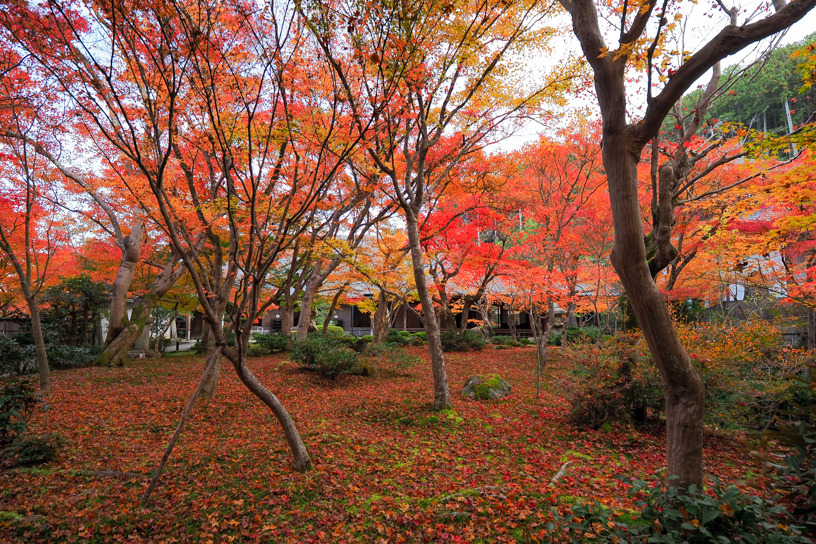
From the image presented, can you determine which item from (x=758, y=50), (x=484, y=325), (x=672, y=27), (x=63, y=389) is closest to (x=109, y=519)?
(x=63, y=389)

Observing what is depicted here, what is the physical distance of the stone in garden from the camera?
836 cm

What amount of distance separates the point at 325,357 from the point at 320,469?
5450 mm

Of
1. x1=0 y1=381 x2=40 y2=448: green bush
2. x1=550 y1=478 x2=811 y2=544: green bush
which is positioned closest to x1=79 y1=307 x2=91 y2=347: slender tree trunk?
x1=0 y1=381 x2=40 y2=448: green bush

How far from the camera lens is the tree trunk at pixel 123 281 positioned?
11.2 meters

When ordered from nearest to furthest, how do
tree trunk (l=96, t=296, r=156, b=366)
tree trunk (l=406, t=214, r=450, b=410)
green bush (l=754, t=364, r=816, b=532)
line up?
green bush (l=754, t=364, r=816, b=532), tree trunk (l=406, t=214, r=450, b=410), tree trunk (l=96, t=296, r=156, b=366)

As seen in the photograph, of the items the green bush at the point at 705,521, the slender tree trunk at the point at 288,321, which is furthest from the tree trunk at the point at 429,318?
the slender tree trunk at the point at 288,321

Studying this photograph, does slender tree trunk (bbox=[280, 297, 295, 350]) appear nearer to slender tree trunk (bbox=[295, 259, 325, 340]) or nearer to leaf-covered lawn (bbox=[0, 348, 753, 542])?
slender tree trunk (bbox=[295, 259, 325, 340])

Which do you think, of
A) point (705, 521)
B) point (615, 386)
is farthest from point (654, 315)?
point (615, 386)

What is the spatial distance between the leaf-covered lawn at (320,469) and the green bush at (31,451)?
16cm

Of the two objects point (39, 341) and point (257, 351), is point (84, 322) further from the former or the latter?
point (39, 341)

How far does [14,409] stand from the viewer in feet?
14.6

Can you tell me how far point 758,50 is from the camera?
4.39 m

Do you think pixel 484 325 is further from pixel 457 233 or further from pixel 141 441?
pixel 141 441

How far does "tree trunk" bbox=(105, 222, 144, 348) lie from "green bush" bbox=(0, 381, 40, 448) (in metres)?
7.32
